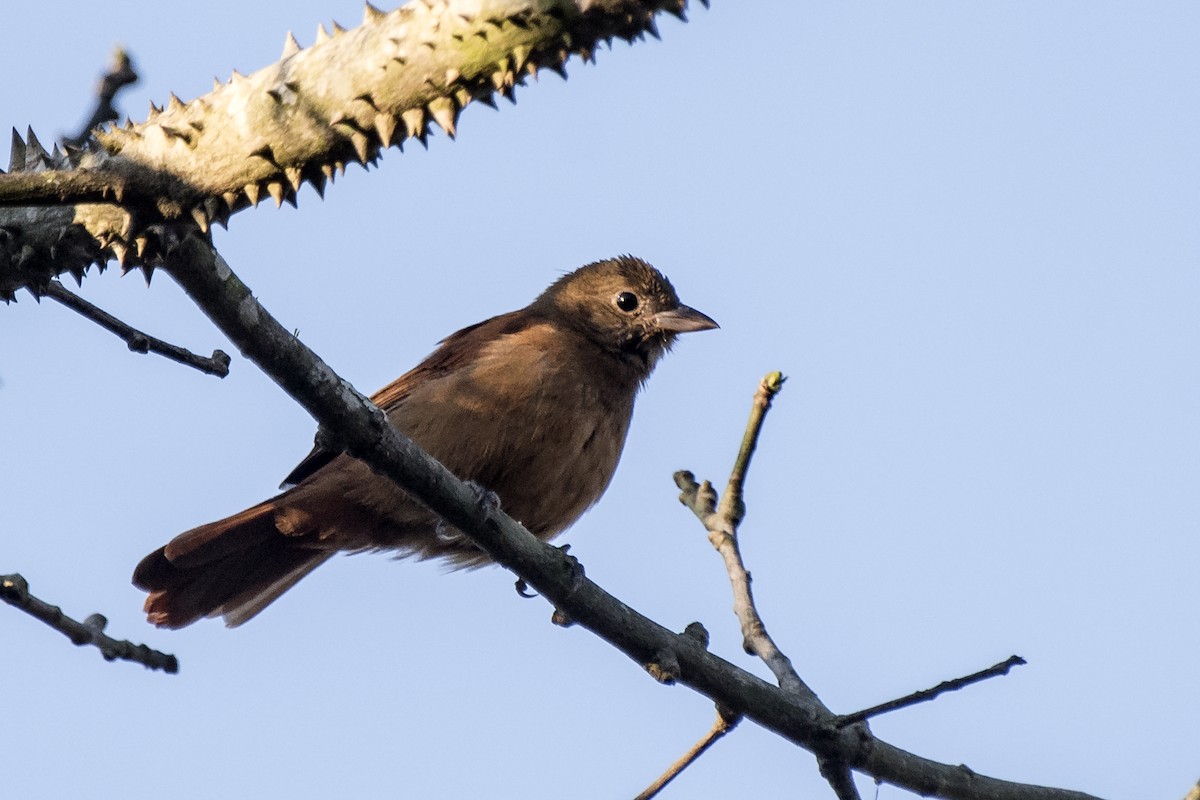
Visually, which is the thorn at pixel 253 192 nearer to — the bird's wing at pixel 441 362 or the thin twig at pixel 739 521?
the thin twig at pixel 739 521

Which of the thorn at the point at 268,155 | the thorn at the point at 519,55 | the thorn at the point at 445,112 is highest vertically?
the thorn at the point at 268,155

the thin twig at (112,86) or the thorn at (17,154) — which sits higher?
the thin twig at (112,86)

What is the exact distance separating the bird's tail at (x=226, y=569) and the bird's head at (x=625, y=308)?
78.0 inches

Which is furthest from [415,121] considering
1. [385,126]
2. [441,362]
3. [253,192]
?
[441,362]

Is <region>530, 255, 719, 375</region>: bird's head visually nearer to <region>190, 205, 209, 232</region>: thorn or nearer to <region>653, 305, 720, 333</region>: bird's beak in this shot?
<region>653, 305, 720, 333</region>: bird's beak

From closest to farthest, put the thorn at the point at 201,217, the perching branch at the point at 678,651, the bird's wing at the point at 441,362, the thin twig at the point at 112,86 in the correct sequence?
the thorn at the point at 201,217 → the thin twig at the point at 112,86 → the perching branch at the point at 678,651 → the bird's wing at the point at 441,362

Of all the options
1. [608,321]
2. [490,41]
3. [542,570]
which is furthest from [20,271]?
[608,321]

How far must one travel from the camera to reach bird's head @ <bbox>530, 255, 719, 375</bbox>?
7.83 metres

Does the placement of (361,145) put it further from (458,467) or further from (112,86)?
(458,467)

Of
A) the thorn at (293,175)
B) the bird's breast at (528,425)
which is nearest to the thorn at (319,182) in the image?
the thorn at (293,175)

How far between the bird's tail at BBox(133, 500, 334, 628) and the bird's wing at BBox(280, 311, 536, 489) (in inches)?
11.6

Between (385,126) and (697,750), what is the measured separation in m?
2.85

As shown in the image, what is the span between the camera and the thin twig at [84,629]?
3.51 m

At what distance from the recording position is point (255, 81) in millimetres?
2918
